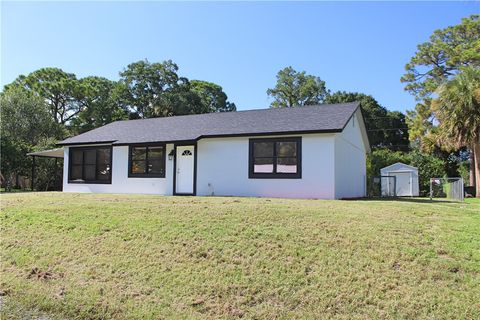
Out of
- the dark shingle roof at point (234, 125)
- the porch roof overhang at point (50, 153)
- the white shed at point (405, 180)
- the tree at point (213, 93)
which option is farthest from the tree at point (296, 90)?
the porch roof overhang at point (50, 153)

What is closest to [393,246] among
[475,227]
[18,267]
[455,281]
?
[455,281]

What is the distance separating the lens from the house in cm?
1415

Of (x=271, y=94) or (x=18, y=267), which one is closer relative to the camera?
(x=18, y=267)

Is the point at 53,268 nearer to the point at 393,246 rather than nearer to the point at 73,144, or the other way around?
the point at 393,246

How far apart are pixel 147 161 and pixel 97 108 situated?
2704 centimetres

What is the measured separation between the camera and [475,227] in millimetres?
7625

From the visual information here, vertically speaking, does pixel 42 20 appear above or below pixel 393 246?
above

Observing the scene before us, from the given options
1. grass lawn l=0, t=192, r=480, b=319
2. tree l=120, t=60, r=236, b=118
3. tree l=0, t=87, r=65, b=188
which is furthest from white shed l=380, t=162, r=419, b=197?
tree l=0, t=87, r=65, b=188

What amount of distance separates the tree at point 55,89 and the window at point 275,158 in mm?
33285

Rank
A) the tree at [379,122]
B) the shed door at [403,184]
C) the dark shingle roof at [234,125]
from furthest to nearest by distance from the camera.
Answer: the tree at [379,122]
the shed door at [403,184]
the dark shingle roof at [234,125]

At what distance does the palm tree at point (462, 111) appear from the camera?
1967 centimetres

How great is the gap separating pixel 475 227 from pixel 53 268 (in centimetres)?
815

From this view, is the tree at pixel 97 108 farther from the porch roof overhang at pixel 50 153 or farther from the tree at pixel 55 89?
the porch roof overhang at pixel 50 153

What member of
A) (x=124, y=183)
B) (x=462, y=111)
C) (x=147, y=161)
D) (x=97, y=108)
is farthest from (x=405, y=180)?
(x=97, y=108)
